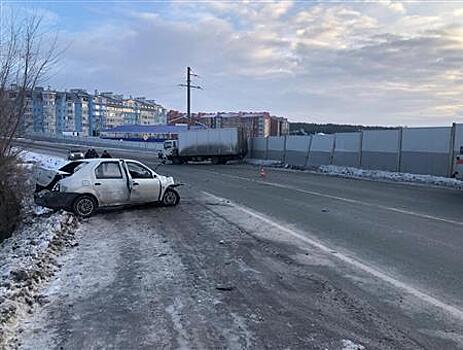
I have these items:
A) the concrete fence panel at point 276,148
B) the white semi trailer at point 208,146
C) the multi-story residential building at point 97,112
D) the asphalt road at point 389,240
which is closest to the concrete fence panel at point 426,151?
the asphalt road at point 389,240

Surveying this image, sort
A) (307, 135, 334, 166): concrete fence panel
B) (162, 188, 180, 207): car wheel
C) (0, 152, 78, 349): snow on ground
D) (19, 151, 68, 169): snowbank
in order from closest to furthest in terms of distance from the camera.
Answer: (0, 152, 78, 349): snow on ground → (162, 188, 180, 207): car wheel → (19, 151, 68, 169): snowbank → (307, 135, 334, 166): concrete fence panel

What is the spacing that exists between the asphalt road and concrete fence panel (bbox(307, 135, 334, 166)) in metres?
19.0

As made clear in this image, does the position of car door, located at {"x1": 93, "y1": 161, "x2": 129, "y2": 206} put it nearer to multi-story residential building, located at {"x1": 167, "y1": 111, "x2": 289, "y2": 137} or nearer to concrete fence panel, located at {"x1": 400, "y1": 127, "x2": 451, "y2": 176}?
concrete fence panel, located at {"x1": 400, "y1": 127, "x2": 451, "y2": 176}

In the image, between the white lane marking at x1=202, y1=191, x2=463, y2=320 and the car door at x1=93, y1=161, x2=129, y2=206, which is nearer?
the white lane marking at x1=202, y1=191, x2=463, y2=320

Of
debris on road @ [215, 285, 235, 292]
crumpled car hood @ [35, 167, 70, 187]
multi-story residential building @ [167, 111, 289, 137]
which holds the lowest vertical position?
debris on road @ [215, 285, 235, 292]

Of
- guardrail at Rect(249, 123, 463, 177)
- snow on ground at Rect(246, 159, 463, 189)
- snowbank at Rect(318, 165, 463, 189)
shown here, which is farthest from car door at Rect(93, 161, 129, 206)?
snowbank at Rect(318, 165, 463, 189)

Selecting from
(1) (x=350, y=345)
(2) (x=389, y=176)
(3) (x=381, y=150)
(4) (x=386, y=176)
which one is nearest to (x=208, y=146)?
(3) (x=381, y=150)

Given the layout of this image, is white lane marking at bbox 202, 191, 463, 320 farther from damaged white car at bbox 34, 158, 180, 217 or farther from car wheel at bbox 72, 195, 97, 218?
car wheel at bbox 72, 195, 97, 218

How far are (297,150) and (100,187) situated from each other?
104ft

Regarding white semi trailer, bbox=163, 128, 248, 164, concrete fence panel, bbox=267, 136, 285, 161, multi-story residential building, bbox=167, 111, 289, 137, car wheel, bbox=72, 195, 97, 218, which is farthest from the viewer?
multi-story residential building, bbox=167, 111, 289, 137

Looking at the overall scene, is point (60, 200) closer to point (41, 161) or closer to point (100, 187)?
point (100, 187)

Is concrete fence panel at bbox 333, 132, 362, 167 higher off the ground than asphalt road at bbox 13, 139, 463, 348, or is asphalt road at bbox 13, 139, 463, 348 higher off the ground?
concrete fence panel at bbox 333, 132, 362, 167

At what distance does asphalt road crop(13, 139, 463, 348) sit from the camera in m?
5.93

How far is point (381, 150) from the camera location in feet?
106
